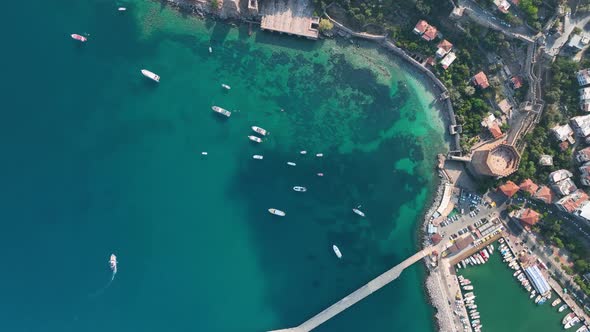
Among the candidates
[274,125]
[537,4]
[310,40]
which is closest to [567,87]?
[537,4]

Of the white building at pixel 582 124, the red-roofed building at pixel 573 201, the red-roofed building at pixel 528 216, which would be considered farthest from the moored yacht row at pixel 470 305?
the white building at pixel 582 124

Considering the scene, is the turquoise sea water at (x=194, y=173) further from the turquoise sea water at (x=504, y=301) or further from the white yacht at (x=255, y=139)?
the turquoise sea water at (x=504, y=301)

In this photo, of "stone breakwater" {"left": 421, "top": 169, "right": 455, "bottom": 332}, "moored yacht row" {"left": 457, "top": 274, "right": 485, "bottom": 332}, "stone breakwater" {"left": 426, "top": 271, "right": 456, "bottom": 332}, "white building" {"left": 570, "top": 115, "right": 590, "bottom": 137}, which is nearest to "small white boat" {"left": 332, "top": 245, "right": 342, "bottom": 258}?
"stone breakwater" {"left": 421, "top": 169, "right": 455, "bottom": 332}

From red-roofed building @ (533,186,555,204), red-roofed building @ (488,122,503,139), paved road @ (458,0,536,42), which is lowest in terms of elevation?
red-roofed building @ (533,186,555,204)

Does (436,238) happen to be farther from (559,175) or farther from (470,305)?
(559,175)

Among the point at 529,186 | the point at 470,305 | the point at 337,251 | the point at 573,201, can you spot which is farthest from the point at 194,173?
the point at 573,201

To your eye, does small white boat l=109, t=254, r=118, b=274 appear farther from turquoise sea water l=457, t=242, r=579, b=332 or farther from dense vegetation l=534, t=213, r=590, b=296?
dense vegetation l=534, t=213, r=590, b=296
